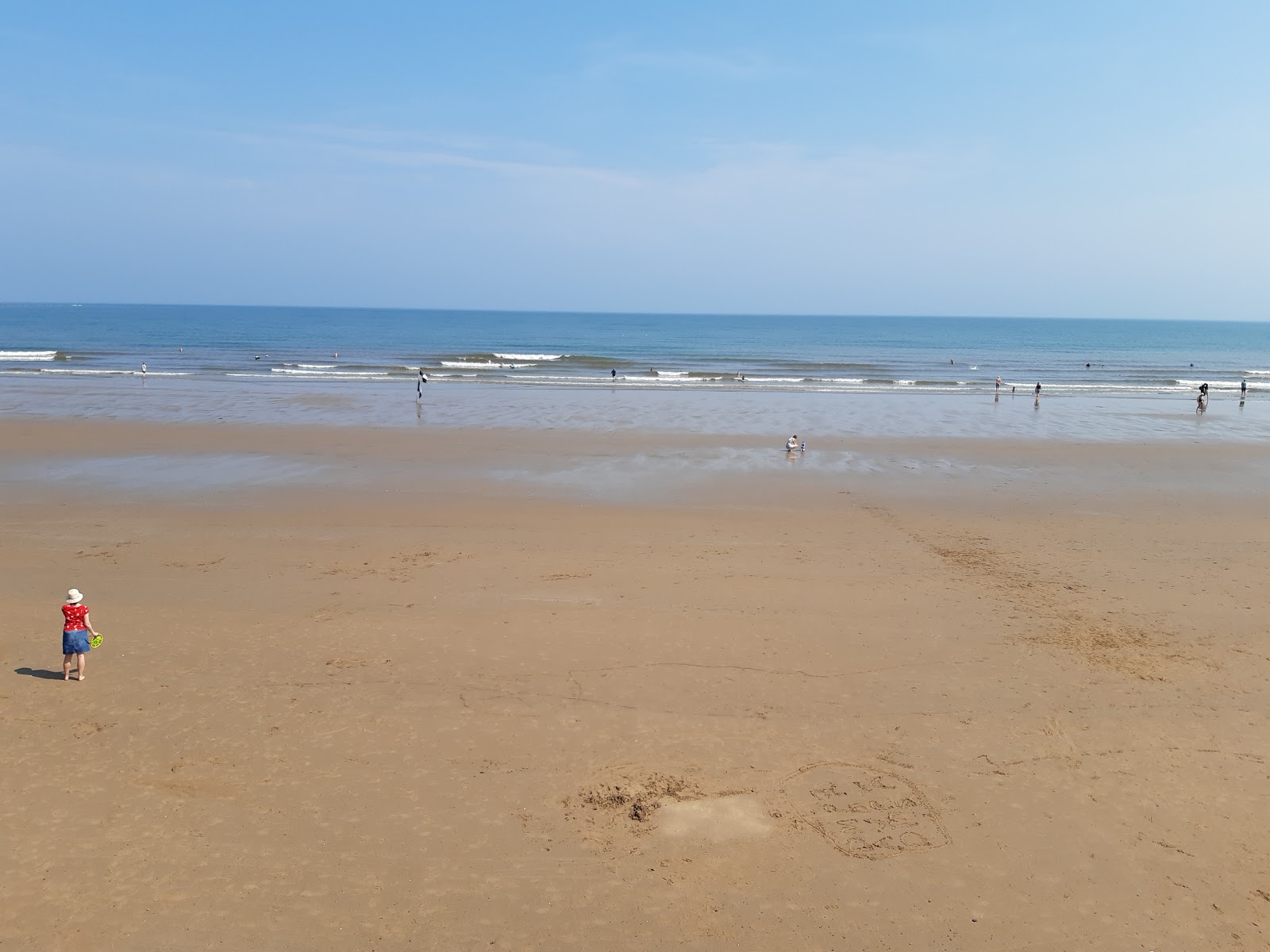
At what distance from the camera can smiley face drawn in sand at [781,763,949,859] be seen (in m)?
6.58

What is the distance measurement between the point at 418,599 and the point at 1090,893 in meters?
8.99

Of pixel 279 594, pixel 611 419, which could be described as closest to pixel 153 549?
pixel 279 594

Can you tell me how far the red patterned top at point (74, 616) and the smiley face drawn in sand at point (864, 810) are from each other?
7936 mm

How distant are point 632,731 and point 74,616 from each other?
6408 millimetres

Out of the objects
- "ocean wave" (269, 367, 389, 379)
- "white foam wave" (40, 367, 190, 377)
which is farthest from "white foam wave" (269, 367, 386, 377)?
"white foam wave" (40, 367, 190, 377)

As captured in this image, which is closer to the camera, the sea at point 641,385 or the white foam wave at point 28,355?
the sea at point 641,385

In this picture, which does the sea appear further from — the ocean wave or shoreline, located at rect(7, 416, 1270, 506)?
shoreline, located at rect(7, 416, 1270, 506)

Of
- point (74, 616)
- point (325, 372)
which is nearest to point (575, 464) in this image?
point (74, 616)

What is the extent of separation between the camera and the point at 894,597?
40.2ft

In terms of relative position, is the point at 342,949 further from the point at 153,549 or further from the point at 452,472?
the point at 452,472

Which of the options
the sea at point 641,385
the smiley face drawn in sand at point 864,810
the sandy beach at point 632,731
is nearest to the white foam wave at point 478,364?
the sea at point 641,385

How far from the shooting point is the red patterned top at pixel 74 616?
8891mm

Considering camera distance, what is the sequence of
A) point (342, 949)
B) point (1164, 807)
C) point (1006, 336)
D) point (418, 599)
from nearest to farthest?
point (342, 949) < point (1164, 807) < point (418, 599) < point (1006, 336)

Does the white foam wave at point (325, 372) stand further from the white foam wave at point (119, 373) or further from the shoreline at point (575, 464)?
the shoreline at point (575, 464)
